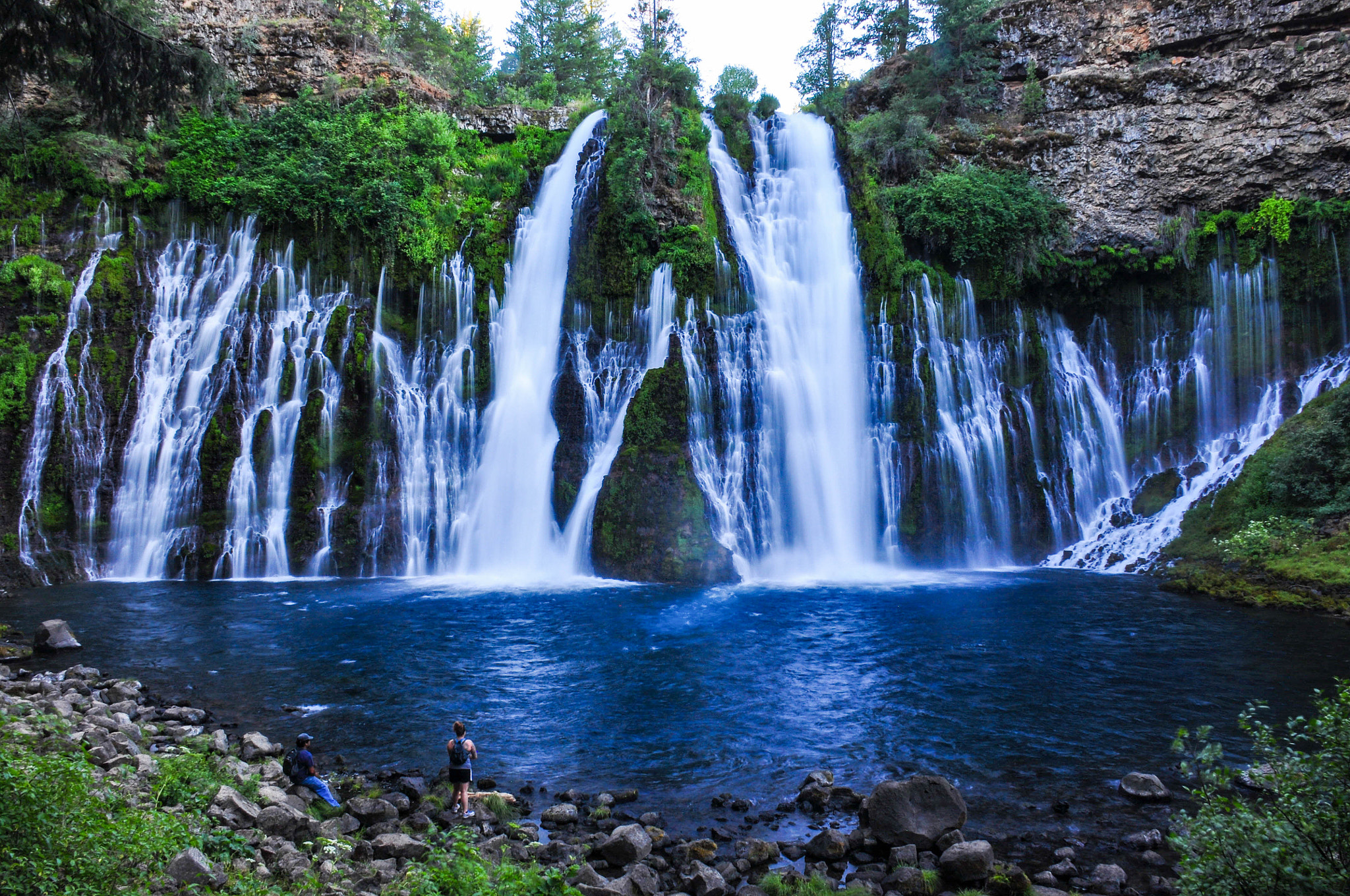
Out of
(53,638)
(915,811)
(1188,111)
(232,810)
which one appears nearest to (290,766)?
(232,810)

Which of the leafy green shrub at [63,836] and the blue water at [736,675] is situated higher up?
the leafy green shrub at [63,836]

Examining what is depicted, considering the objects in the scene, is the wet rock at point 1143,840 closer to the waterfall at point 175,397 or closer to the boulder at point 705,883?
the boulder at point 705,883

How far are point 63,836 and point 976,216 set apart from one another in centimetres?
2684

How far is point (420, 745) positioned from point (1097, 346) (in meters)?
25.3

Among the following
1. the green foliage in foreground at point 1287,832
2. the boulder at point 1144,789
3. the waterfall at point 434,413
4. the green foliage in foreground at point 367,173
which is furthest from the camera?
the green foliage in foreground at point 367,173

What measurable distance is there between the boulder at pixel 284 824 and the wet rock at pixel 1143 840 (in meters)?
6.81

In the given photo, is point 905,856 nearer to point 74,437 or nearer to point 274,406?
point 274,406

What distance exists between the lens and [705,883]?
5.82 m

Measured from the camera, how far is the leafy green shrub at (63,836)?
154 inches

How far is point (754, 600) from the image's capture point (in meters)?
17.6

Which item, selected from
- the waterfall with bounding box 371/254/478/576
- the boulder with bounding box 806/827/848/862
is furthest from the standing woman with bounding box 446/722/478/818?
the waterfall with bounding box 371/254/478/576

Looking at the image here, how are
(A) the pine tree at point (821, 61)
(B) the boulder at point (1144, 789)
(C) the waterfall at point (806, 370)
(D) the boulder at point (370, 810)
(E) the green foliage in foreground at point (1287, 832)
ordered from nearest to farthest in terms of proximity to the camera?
(E) the green foliage in foreground at point (1287, 832)
(D) the boulder at point (370, 810)
(B) the boulder at point (1144, 789)
(C) the waterfall at point (806, 370)
(A) the pine tree at point (821, 61)

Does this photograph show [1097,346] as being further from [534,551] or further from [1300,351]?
[534,551]

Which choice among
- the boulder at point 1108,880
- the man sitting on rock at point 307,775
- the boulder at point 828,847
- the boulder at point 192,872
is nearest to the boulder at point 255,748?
the man sitting on rock at point 307,775
